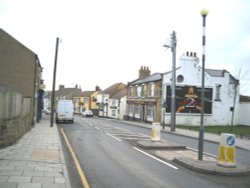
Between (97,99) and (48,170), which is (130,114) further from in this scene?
(48,170)

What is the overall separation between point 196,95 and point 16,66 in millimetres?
26867

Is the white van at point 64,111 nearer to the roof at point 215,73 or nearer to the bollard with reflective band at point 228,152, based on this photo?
the roof at point 215,73

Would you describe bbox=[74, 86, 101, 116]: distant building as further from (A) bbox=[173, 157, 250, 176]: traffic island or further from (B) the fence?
(A) bbox=[173, 157, 250, 176]: traffic island

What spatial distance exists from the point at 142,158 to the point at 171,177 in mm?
3833

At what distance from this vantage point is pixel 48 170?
10672 mm

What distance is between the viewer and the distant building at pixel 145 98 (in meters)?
47.1

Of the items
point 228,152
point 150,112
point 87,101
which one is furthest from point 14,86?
point 87,101

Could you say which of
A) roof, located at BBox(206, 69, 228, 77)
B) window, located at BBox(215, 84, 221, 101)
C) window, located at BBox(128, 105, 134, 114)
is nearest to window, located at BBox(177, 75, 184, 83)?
roof, located at BBox(206, 69, 228, 77)

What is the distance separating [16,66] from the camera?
84.8 feet

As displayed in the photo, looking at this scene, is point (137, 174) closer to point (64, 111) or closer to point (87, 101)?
point (64, 111)

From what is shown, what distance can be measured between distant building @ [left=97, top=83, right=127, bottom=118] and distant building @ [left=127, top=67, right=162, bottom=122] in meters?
7.89

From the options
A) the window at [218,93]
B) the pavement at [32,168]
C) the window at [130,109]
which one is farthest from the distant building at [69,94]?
the pavement at [32,168]

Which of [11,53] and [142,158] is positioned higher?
[11,53]

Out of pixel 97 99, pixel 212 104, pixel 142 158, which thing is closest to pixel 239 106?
pixel 212 104
